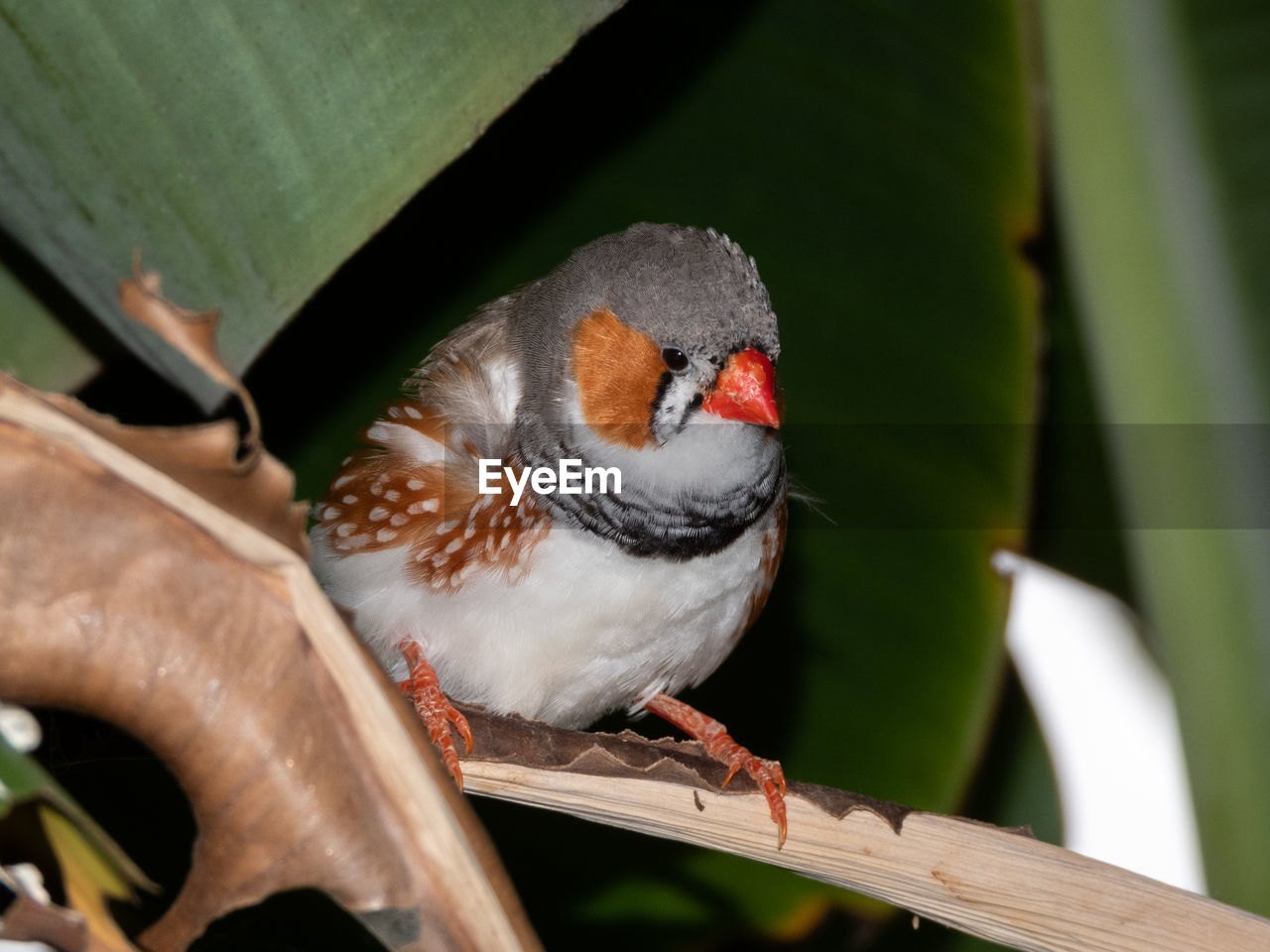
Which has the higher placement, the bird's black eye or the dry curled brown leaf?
the dry curled brown leaf

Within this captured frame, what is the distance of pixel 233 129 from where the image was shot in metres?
0.97

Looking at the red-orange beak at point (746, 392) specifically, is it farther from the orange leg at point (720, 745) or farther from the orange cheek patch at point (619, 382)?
the orange leg at point (720, 745)

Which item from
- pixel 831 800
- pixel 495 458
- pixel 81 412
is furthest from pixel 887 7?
pixel 81 412

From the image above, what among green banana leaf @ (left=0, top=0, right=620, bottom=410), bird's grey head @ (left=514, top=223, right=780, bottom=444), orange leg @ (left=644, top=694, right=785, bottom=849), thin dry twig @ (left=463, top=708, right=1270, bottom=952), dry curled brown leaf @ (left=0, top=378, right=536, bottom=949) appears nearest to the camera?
dry curled brown leaf @ (left=0, top=378, right=536, bottom=949)

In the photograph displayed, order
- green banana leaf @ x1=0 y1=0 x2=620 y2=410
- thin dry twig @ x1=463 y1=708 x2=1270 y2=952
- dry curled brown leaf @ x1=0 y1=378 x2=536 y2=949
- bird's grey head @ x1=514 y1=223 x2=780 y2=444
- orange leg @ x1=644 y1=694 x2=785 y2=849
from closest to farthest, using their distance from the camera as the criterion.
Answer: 1. dry curled brown leaf @ x1=0 y1=378 x2=536 y2=949
2. green banana leaf @ x1=0 y1=0 x2=620 y2=410
3. thin dry twig @ x1=463 y1=708 x2=1270 y2=952
4. orange leg @ x1=644 y1=694 x2=785 y2=849
5. bird's grey head @ x1=514 y1=223 x2=780 y2=444

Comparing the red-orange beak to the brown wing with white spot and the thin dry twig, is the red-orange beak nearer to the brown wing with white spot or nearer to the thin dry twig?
the brown wing with white spot

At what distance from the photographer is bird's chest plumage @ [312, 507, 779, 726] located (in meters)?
1.62

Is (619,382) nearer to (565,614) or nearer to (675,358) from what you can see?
(675,358)

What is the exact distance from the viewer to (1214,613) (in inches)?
58.0

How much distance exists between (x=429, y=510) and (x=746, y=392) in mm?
493

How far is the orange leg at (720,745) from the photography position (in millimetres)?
1465

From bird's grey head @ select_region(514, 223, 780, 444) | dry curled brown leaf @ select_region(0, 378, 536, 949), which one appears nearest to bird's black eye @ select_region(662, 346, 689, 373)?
bird's grey head @ select_region(514, 223, 780, 444)

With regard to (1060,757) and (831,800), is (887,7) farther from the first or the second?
(1060,757)

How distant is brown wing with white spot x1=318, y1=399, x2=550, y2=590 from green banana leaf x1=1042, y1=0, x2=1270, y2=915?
34.3 inches
